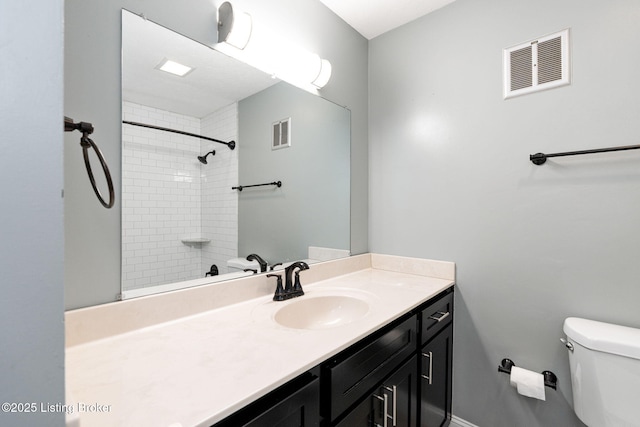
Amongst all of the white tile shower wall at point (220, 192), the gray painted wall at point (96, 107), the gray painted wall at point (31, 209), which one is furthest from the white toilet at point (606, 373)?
the gray painted wall at point (96, 107)

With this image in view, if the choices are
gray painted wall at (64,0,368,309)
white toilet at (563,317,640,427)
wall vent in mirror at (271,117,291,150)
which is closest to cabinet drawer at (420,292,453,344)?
white toilet at (563,317,640,427)

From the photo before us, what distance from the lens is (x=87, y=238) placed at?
2.92 feet

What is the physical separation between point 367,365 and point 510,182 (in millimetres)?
1137

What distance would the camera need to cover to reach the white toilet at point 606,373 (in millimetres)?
1029

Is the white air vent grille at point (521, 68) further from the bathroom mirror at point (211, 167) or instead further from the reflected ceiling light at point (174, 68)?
the reflected ceiling light at point (174, 68)

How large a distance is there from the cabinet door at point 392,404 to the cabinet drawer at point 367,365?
36 millimetres

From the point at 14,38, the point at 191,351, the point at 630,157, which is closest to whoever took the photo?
the point at 14,38

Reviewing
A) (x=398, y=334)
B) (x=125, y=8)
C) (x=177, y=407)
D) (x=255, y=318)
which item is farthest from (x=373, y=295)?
(x=125, y=8)

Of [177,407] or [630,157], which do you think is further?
[630,157]

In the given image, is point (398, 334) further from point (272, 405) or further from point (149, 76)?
point (149, 76)

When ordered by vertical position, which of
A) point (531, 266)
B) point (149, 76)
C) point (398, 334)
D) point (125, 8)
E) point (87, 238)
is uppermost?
point (125, 8)

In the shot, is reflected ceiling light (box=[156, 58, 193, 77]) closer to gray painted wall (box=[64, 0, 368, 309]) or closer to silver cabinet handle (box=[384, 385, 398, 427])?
gray painted wall (box=[64, 0, 368, 309])

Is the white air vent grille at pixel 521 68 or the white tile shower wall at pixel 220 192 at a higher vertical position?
the white air vent grille at pixel 521 68

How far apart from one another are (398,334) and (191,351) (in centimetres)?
75
